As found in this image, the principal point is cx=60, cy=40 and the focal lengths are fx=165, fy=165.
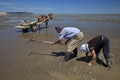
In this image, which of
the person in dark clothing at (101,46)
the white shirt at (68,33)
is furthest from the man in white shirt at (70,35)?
the person in dark clothing at (101,46)

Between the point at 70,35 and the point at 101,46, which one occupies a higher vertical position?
the point at 70,35

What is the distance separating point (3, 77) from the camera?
17.6 ft

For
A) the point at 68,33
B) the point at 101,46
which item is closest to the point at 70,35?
the point at 68,33

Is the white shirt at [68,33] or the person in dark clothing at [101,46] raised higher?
the white shirt at [68,33]

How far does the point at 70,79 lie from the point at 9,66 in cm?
252

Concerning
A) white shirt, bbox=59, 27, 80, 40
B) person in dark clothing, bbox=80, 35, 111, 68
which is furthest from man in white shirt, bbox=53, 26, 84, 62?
person in dark clothing, bbox=80, 35, 111, 68

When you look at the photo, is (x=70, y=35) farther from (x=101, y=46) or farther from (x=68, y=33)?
(x=101, y=46)

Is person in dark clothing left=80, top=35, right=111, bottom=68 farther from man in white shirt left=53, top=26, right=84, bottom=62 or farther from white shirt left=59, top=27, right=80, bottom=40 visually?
white shirt left=59, top=27, right=80, bottom=40

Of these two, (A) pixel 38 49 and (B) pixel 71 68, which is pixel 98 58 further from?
(A) pixel 38 49

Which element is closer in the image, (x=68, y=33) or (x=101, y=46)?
(x=101, y=46)

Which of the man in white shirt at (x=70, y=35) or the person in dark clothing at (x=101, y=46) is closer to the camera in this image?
the person in dark clothing at (x=101, y=46)

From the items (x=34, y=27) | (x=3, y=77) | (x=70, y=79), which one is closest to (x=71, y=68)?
(x=70, y=79)

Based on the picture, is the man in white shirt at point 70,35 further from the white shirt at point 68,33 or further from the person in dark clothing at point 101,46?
the person in dark clothing at point 101,46

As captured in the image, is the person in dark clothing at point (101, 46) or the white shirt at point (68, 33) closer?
the person in dark clothing at point (101, 46)
